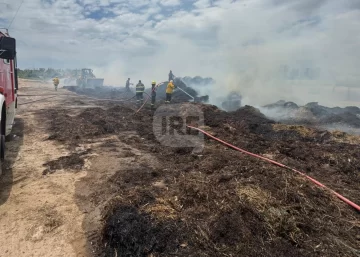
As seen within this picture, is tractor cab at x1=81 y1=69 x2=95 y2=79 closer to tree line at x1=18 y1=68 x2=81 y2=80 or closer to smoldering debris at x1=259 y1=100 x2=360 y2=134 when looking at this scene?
tree line at x1=18 y1=68 x2=81 y2=80

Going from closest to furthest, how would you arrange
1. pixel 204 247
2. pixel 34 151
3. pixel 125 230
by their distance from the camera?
pixel 204 247 < pixel 125 230 < pixel 34 151

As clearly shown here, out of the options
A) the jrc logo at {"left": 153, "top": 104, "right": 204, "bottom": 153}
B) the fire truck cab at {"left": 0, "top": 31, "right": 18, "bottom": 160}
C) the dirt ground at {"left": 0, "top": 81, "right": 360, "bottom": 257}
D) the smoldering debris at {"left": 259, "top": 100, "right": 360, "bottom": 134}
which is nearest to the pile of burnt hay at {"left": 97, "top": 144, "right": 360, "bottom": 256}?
the dirt ground at {"left": 0, "top": 81, "right": 360, "bottom": 257}

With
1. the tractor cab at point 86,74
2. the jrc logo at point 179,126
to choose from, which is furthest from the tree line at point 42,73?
the jrc logo at point 179,126

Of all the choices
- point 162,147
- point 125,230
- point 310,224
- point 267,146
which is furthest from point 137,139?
point 310,224

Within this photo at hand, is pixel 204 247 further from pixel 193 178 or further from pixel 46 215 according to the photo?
pixel 46 215

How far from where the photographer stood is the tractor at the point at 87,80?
136ft

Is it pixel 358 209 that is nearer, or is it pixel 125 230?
pixel 125 230

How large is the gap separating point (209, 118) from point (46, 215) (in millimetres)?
9413

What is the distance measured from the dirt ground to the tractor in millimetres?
36464

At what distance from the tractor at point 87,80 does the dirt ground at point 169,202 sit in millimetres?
36464

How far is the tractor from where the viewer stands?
136ft

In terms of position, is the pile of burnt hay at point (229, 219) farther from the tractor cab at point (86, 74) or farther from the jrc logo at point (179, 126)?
the tractor cab at point (86, 74)

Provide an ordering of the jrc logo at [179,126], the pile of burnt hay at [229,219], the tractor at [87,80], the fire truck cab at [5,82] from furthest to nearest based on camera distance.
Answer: the tractor at [87,80]
the jrc logo at [179,126]
the fire truck cab at [5,82]
the pile of burnt hay at [229,219]

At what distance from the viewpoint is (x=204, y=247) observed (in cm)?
304
